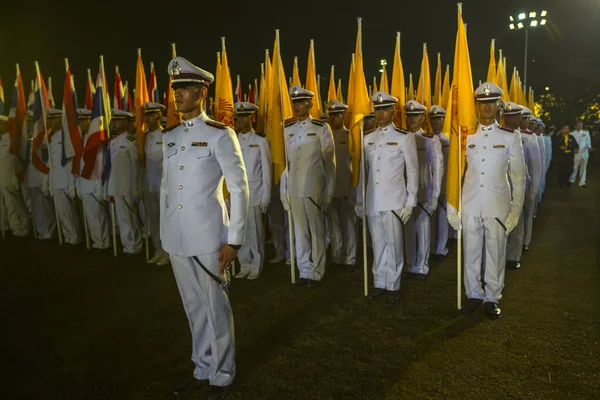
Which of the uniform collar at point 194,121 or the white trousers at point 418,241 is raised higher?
the uniform collar at point 194,121

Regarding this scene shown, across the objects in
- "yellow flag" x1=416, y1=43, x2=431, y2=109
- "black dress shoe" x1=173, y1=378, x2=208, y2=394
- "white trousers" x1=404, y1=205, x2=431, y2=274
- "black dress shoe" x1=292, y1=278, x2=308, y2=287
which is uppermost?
"yellow flag" x1=416, y1=43, x2=431, y2=109

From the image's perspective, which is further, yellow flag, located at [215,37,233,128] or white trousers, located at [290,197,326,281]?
yellow flag, located at [215,37,233,128]

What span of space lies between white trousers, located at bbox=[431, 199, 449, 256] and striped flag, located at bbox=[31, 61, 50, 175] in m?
7.31

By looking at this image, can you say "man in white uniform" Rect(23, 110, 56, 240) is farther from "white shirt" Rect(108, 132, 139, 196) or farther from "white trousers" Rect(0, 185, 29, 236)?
"white shirt" Rect(108, 132, 139, 196)

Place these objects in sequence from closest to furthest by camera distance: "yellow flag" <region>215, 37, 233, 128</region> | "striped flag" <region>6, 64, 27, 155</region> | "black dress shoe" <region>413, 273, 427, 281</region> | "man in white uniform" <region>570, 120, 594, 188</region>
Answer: "black dress shoe" <region>413, 273, 427, 281</region> → "yellow flag" <region>215, 37, 233, 128</region> → "striped flag" <region>6, 64, 27, 155</region> → "man in white uniform" <region>570, 120, 594, 188</region>

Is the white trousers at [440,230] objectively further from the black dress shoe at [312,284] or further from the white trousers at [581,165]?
the white trousers at [581,165]

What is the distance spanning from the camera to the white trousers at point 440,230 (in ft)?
26.1

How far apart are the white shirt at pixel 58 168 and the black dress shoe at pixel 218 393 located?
679 cm

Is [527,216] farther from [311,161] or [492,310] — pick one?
[311,161]

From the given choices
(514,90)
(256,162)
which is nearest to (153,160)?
(256,162)

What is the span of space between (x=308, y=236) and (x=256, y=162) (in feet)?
4.32

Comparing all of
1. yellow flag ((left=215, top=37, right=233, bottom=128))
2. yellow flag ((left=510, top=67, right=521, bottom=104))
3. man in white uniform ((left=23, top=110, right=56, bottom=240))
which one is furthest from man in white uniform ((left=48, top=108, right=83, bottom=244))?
yellow flag ((left=510, top=67, right=521, bottom=104))

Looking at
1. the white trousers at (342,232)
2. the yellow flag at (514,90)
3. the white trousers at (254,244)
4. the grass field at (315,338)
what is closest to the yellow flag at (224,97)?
the white trousers at (254,244)

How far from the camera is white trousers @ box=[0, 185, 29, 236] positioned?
996 centimetres
